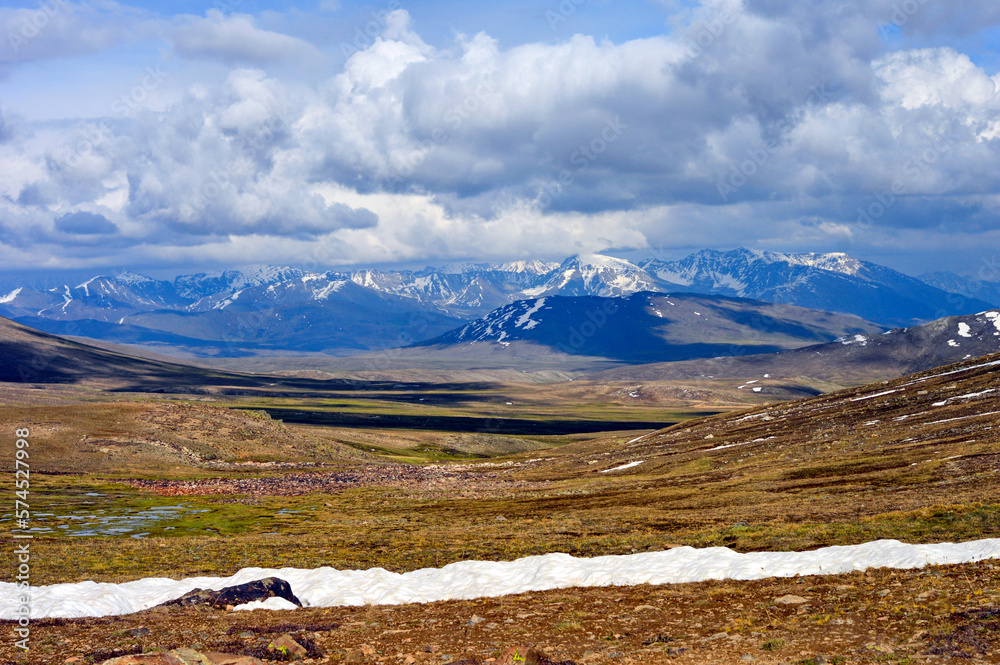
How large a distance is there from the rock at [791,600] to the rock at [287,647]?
602 inches

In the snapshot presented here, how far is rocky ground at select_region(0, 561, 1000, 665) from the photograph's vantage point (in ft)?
60.7

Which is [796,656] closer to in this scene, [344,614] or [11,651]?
[344,614]

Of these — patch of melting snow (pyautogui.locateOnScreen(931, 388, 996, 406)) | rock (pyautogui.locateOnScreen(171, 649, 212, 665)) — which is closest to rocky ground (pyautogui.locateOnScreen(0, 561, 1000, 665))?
rock (pyautogui.locateOnScreen(171, 649, 212, 665))

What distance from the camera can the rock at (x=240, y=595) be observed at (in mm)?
27938

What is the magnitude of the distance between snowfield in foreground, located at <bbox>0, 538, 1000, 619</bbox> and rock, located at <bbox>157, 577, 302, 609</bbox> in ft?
2.10

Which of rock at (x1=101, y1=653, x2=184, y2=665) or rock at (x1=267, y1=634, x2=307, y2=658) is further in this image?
rock at (x1=267, y1=634, x2=307, y2=658)

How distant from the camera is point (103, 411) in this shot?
5103 inches

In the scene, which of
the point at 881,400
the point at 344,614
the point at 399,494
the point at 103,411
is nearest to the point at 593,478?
the point at 399,494

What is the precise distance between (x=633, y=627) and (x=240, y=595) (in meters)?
16.1

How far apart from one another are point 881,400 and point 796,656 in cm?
9993

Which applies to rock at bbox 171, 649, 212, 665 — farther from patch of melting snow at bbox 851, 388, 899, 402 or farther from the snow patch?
patch of melting snow at bbox 851, 388, 899, 402

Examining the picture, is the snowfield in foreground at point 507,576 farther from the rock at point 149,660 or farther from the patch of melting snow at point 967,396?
the patch of melting snow at point 967,396

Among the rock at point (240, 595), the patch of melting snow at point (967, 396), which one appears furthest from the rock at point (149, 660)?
the patch of melting snow at point (967, 396)

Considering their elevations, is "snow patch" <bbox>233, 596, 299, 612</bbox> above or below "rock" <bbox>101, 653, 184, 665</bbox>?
below
